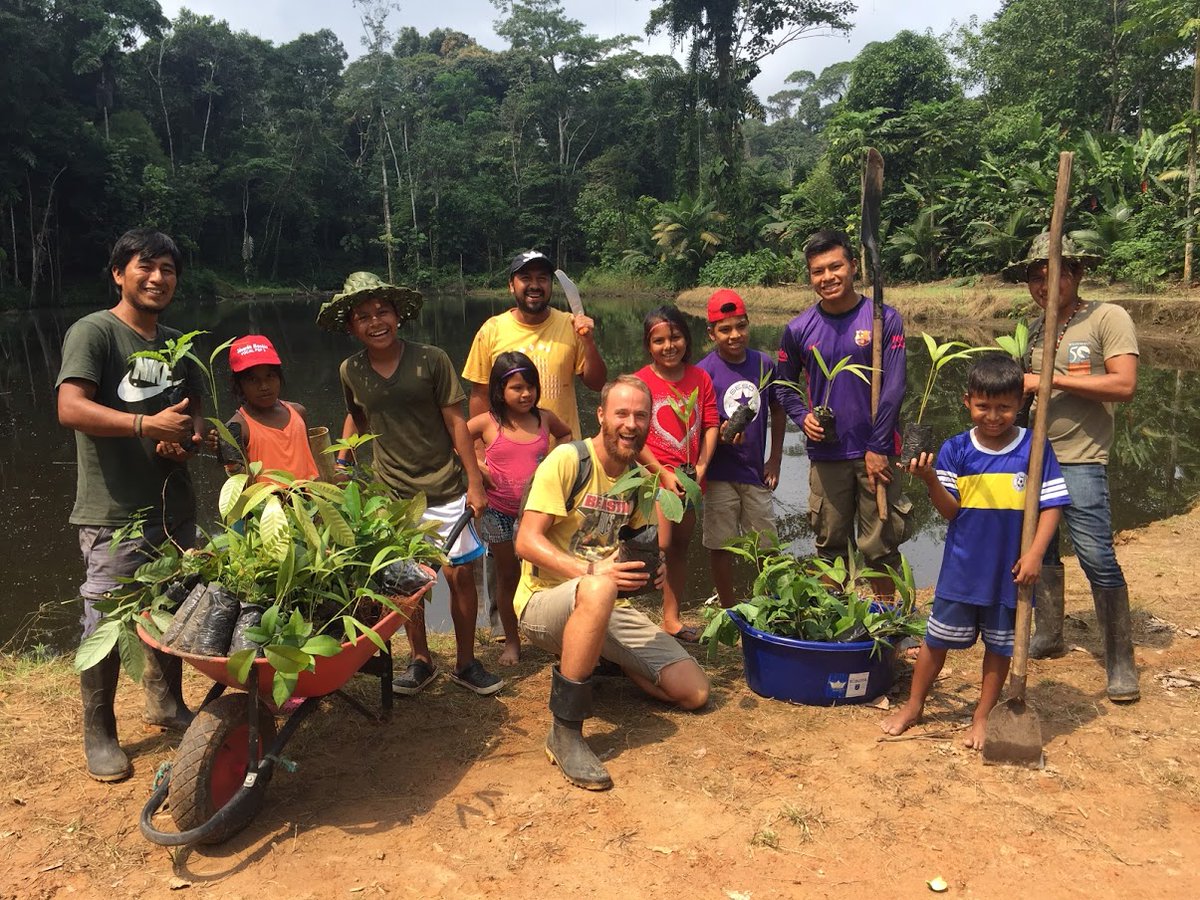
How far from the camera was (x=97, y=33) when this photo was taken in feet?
116

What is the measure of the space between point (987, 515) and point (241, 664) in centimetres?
252

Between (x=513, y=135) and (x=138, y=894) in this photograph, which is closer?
(x=138, y=894)

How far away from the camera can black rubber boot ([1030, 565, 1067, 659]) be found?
3.92 m

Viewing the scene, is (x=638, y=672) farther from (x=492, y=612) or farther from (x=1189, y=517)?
(x=1189, y=517)

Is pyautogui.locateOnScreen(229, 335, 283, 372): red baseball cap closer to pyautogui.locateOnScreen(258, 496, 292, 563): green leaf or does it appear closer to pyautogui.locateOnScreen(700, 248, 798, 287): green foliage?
pyautogui.locateOnScreen(258, 496, 292, 563): green leaf

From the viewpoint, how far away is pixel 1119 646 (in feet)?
11.4

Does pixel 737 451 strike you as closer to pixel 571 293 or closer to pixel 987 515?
pixel 571 293

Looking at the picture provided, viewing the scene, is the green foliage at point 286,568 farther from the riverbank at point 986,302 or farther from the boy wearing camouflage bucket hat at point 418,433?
the riverbank at point 986,302

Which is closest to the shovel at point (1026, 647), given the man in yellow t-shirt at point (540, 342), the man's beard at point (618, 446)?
the man's beard at point (618, 446)

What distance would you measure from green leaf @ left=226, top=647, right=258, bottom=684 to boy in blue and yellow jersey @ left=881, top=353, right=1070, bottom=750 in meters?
2.25

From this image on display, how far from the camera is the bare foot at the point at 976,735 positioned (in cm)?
303

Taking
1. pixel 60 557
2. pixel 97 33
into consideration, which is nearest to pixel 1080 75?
pixel 60 557

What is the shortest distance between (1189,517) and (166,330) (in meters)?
7.05

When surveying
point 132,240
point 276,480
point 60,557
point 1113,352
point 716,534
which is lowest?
point 60,557
